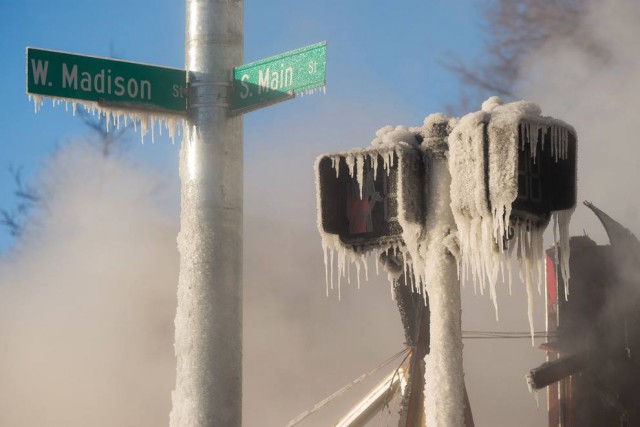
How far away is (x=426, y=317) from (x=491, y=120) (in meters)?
8.60

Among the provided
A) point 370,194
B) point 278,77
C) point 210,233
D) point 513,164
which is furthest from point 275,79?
point 513,164

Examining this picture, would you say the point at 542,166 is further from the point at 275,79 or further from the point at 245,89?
the point at 245,89

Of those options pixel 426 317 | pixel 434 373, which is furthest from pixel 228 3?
pixel 426 317

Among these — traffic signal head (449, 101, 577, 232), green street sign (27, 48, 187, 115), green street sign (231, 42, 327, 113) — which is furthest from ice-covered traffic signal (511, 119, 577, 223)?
green street sign (27, 48, 187, 115)

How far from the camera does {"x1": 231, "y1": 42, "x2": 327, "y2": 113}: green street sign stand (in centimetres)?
855

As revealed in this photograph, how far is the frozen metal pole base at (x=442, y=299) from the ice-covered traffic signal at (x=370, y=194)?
0.14 meters

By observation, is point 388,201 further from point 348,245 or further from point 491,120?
point 491,120

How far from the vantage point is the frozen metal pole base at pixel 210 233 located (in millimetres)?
8797

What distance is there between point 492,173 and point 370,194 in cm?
118

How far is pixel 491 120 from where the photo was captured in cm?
663

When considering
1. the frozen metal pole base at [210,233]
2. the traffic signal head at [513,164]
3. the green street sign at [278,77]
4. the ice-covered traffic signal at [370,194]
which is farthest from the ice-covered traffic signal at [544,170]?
the frozen metal pole base at [210,233]

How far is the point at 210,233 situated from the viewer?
9008mm

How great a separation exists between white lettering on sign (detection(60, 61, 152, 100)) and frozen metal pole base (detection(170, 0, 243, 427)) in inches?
20.1

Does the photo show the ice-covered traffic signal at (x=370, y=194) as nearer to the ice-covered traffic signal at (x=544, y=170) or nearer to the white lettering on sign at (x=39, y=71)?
the ice-covered traffic signal at (x=544, y=170)
